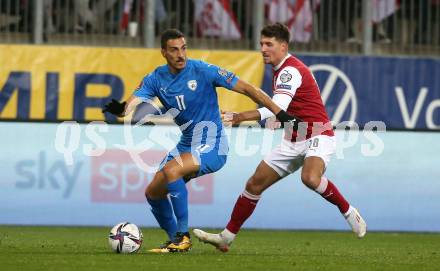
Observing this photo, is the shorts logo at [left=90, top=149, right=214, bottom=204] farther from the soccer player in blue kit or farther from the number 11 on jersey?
the number 11 on jersey

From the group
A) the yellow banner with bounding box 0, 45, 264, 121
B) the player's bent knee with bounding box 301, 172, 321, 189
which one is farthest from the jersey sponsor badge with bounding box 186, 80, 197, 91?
the yellow banner with bounding box 0, 45, 264, 121

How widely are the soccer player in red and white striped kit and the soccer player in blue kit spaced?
47cm

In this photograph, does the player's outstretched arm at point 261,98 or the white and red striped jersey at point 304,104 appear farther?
the white and red striped jersey at point 304,104

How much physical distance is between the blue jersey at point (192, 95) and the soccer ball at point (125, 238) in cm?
114

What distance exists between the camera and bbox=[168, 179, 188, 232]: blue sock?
36.4ft

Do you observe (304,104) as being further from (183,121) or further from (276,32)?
(183,121)

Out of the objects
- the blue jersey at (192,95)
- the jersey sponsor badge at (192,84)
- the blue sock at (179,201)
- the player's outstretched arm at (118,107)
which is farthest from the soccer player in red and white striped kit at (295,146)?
the player's outstretched arm at (118,107)

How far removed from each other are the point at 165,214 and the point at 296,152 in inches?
61.6

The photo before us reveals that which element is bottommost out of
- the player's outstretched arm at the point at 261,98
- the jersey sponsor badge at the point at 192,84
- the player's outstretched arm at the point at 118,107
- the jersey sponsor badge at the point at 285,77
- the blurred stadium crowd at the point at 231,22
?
the player's outstretched arm at the point at 118,107

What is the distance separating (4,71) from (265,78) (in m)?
3.96

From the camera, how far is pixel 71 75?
1698 cm

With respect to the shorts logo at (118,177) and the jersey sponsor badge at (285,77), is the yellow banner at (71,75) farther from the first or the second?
the jersey sponsor badge at (285,77)

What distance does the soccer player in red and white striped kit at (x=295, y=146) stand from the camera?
38.0ft

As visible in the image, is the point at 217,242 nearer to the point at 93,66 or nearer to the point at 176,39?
the point at 176,39
